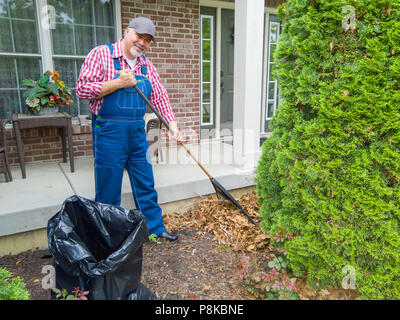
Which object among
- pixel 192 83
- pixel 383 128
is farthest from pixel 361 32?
pixel 192 83

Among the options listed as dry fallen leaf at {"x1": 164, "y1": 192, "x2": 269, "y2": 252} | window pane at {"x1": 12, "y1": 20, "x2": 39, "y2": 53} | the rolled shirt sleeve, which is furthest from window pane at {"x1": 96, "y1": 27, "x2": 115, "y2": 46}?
dry fallen leaf at {"x1": 164, "y1": 192, "x2": 269, "y2": 252}

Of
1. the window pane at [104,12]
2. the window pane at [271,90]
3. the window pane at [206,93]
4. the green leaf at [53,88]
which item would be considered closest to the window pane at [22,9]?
the window pane at [104,12]

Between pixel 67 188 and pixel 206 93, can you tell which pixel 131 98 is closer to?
pixel 67 188

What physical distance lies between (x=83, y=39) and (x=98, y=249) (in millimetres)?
3317

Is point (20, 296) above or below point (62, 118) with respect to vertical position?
below

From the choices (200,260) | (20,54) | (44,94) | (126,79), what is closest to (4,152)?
(44,94)

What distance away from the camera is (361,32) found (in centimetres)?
174

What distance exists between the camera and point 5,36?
394 cm

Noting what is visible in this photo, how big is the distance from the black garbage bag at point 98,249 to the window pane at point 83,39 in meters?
3.06

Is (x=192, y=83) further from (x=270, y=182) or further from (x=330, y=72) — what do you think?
(x=330, y=72)

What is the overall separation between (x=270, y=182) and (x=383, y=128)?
88cm

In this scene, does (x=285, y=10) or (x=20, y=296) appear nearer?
(x=20, y=296)

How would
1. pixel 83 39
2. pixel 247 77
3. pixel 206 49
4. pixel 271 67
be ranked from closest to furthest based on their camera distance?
pixel 247 77 → pixel 83 39 → pixel 206 49 → pixel 271 67

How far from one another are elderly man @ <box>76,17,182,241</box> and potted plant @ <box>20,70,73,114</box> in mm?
1565
